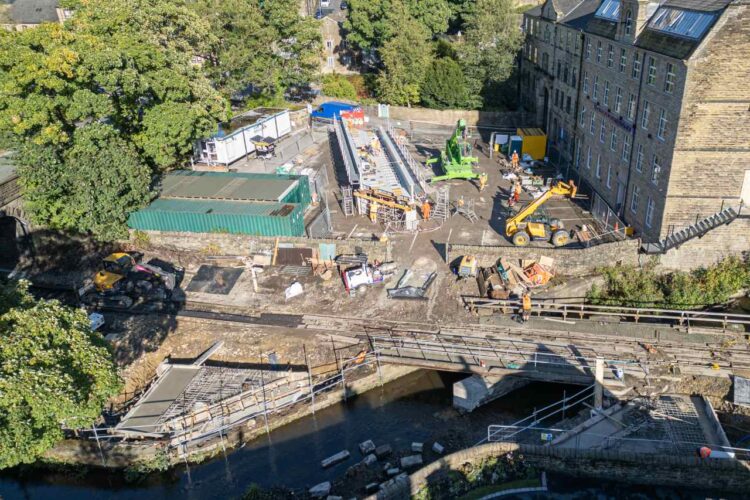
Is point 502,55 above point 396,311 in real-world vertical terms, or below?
above

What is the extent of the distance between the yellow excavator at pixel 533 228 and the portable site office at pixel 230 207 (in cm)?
1330

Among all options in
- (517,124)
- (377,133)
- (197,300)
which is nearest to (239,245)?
(197,300)

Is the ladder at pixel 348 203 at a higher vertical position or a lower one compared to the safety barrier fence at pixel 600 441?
higher

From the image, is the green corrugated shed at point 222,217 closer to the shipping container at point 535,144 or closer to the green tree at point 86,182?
the green tree at point 86,182

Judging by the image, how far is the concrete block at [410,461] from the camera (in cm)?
2323

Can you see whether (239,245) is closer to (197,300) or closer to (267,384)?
(197,300)

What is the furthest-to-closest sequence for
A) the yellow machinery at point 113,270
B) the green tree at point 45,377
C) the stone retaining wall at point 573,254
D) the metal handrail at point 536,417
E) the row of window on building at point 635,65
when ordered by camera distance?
1. the yellow machinery at point 113,270
2. the stone retaining wall at point 573,254
3. the row of window on building at point 635,65
4. the metal handrail at point 536,417
5. the green tree at point 45,377

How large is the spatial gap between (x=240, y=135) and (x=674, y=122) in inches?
1332

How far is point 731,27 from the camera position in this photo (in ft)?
94.8

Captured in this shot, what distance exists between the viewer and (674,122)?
3138 centimetres

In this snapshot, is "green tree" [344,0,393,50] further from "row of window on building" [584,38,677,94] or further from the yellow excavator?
the yellow excavator

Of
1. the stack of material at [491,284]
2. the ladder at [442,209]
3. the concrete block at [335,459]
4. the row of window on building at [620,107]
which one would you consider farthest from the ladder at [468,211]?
the concrete block at [335,459]

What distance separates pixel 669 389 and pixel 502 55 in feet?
140

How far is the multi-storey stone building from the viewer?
29719mm
